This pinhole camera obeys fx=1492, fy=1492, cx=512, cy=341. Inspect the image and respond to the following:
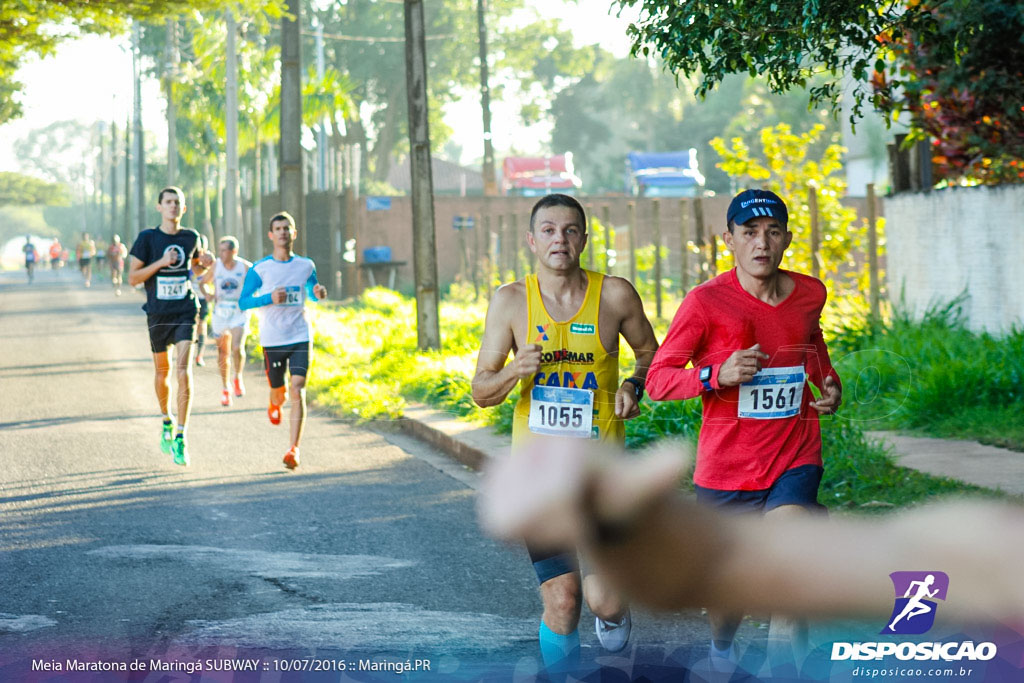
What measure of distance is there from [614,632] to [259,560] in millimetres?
3009

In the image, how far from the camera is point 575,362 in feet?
16.7

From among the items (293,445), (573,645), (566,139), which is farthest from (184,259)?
(566,139)

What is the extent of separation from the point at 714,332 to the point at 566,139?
85.4 metres

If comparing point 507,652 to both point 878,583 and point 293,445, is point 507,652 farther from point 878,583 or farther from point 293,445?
point 293,445

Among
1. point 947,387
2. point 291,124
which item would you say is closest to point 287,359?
point 947,387

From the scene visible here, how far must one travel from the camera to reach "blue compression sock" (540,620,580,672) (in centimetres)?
505

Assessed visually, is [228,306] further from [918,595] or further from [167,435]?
[918,595]

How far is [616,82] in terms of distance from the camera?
8888 centimetres

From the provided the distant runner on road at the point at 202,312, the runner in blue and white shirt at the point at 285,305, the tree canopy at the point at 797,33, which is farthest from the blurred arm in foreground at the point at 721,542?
the distant runner on road at the point at 202,312

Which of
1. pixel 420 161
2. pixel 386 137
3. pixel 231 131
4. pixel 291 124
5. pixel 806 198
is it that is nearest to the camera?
pixel 420 161

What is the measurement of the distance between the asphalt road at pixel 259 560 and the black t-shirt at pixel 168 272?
1167 millimetres

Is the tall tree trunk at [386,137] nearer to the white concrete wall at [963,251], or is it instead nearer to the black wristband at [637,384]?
the white concrete wall at [963,251]

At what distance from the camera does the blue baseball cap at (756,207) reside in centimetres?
511

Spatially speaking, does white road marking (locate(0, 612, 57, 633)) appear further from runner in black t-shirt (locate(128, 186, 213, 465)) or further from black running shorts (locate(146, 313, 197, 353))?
black running shorts (locate(146, 313, 197, 353))
